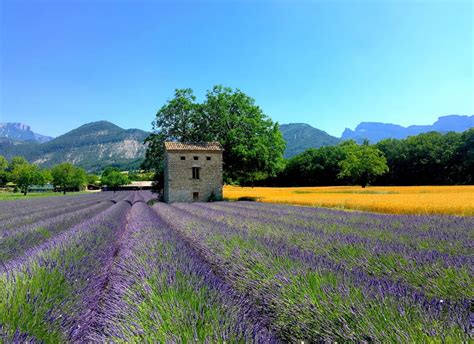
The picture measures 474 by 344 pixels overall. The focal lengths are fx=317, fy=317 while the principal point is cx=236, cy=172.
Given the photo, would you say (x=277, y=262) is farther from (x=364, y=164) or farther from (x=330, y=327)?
(x=364, y=164)

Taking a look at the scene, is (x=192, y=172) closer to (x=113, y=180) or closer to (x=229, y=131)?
(x=229, y=131)

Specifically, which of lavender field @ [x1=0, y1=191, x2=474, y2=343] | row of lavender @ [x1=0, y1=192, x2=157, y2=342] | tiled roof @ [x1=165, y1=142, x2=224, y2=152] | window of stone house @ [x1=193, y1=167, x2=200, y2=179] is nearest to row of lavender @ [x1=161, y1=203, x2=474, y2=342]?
lavender field @ [x1=0, y1=191, x2=474, y2=343]

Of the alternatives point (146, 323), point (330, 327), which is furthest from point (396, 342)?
point (146, 323)

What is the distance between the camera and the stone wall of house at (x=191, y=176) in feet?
80.6

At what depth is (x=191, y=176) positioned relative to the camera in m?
25.1

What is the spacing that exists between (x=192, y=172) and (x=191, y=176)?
1.08 ft

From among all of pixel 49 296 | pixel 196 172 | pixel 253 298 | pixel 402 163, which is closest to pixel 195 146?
pixel 196 172

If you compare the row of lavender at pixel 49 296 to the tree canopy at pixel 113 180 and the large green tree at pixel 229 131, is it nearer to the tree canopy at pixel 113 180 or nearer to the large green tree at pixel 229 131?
the large green tree at pixel 229 131

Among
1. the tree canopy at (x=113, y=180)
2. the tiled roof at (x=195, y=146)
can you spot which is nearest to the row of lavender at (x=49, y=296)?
the tiled roof at (x=195, y=146)

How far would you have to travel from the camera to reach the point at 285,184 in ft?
253

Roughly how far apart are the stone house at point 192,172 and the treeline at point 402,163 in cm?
2483

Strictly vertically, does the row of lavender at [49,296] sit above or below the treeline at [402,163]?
below

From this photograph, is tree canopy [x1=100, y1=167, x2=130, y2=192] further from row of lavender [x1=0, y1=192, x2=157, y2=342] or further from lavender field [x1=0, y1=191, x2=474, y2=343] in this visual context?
lavender field [x1=0, y1=191, x2=474, y2=343]

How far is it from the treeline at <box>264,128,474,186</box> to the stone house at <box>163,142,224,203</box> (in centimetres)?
2483
